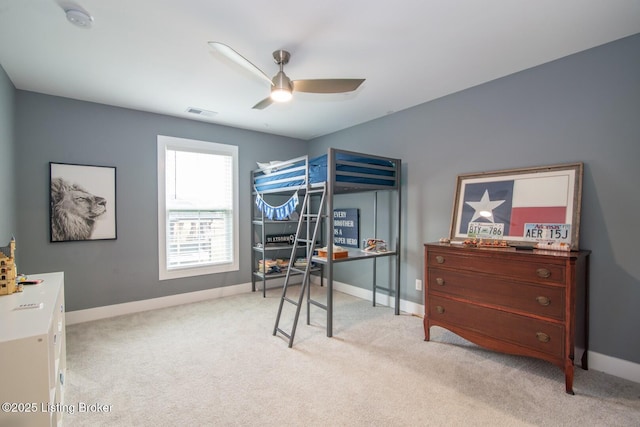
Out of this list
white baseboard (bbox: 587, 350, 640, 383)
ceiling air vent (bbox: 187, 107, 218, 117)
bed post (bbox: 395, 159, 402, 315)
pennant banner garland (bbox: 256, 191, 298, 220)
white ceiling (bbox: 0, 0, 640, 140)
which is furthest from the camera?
pennant banner garland (bbox: 256, 191, 298, 220)

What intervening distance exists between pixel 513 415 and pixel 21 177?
476 cm

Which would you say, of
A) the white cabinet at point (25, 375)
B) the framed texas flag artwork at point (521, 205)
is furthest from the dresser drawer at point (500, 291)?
the white cabinet at point (25, 375)

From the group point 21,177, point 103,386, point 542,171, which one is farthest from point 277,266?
point 542,171

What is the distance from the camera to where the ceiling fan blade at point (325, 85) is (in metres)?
2.20

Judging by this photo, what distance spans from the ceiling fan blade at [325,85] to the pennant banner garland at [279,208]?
1547mm

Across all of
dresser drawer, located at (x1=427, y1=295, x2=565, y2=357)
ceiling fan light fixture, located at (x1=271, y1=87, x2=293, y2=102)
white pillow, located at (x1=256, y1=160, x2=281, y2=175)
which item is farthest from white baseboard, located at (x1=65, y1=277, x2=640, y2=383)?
ceiling fan light fixture, located at (x1=271, y1=87, x2=293, y2=102)

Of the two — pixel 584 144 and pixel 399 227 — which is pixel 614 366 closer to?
pixel 584 144

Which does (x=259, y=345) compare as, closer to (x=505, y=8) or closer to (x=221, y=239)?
(x=221, y=239)

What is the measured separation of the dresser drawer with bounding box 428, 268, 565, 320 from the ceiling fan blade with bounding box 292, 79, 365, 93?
5.92ft

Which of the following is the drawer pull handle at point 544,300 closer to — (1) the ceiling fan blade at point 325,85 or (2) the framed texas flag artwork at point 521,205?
(2) the framed texas flag artwork at point 521,205

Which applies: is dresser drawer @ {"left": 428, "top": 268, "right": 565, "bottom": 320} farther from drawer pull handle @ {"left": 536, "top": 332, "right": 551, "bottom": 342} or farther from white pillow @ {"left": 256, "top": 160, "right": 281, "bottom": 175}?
white pillow @ {"left": 256, "top": 160, "right": 281, "bottom": 175}

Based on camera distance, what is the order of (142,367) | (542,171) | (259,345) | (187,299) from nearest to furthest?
(142,367), (542,171), (259,345), (187,299)

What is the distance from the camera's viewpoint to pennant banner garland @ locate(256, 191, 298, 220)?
3.75 meters

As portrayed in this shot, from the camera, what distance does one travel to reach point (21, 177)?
303 centimetres
